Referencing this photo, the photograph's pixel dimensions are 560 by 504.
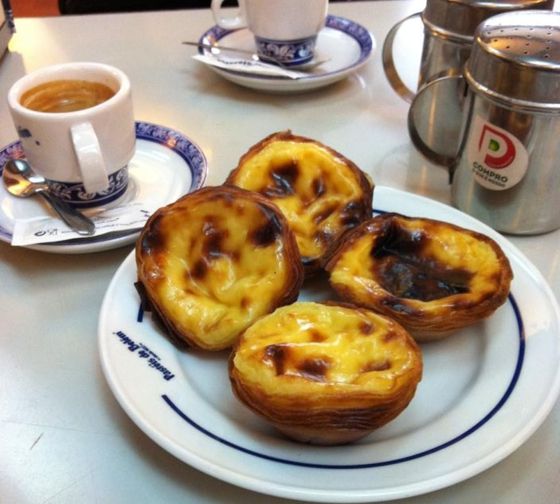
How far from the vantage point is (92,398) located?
692mm

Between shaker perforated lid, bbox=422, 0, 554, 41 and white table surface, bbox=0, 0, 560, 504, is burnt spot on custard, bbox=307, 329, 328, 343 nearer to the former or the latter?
white table surface, bbox=0, 0, 560, 504

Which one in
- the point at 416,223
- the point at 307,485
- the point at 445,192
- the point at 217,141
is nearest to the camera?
the point at 307,485

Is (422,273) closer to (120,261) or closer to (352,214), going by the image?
(352,214)

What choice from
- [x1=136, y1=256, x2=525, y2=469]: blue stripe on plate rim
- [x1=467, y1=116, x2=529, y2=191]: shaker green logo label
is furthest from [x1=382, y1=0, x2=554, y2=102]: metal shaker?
[x1=136, y1=256, x2=525, y2=469]: blue stripe on plate rim

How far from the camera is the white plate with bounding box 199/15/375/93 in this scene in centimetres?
119

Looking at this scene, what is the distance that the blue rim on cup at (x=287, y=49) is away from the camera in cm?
122

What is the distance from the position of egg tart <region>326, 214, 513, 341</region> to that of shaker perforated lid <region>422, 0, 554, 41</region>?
0.32m

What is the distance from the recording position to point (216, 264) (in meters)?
0.72

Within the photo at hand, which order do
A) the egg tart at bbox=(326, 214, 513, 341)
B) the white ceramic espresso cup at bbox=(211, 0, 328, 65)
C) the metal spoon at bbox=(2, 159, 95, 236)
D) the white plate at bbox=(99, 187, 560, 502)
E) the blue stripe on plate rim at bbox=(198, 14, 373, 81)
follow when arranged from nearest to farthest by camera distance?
the white plate at bbox=(99, 187, 560, 502)
the egg tart at bbox=(326, 214, 513, 341)
the metal spoon at bbox=(2, 159, 95, 236)
the white ceramic espresso cup at bbox=(211, 0, 328, 65)
the blue stripe on plate rim at bbox=(198, 14, 373, 81)

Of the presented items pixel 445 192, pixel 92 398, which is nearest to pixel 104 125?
pixel 92 398

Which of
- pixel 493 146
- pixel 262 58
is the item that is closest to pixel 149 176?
pixel 262 58

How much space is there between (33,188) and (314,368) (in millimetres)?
550

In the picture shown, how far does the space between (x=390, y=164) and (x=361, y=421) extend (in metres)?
0.59

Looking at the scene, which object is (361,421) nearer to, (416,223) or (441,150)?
(416,223)
